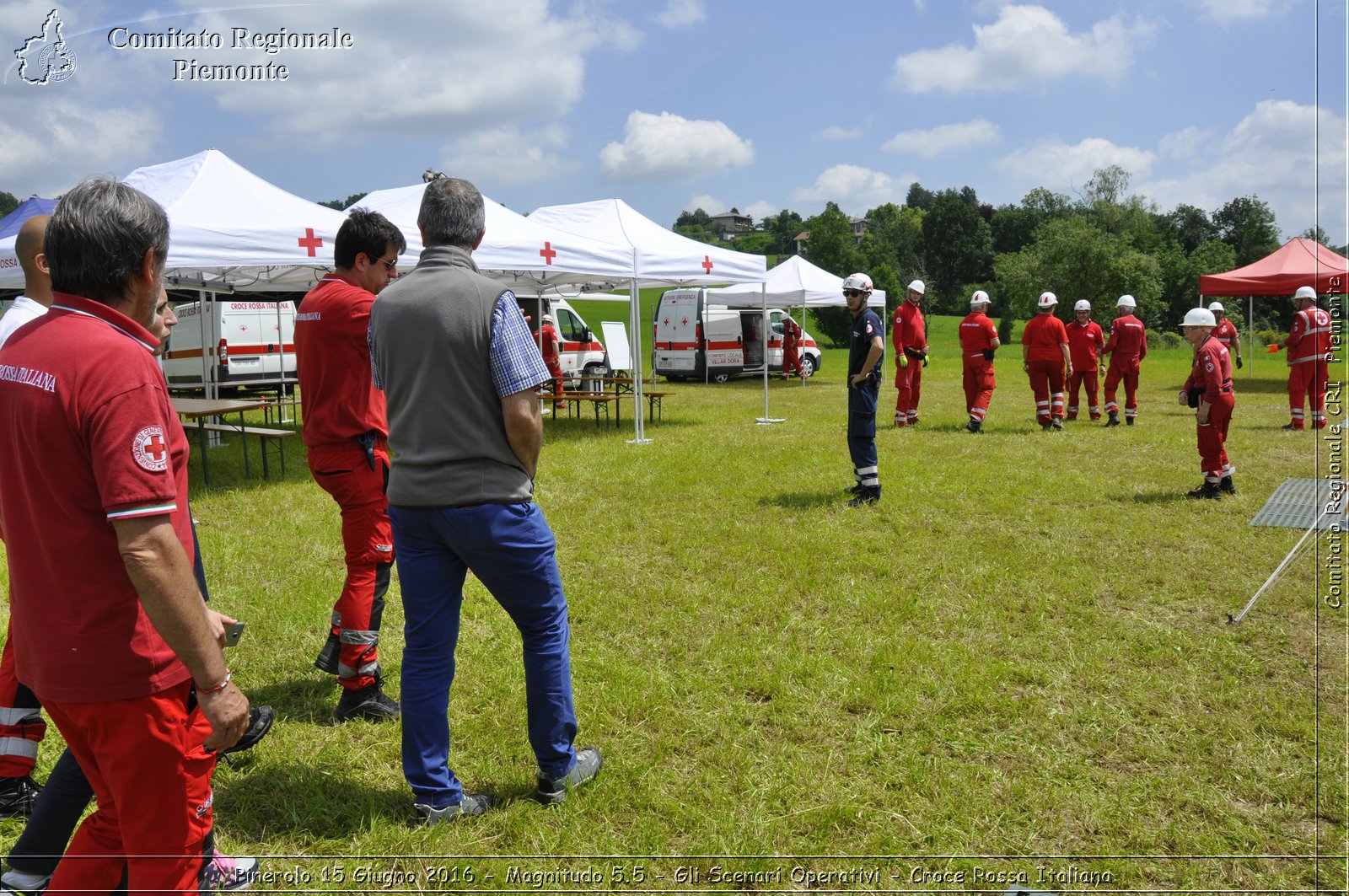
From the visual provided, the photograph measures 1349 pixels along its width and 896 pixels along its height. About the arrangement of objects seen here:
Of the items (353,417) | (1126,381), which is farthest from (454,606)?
(1126,381)

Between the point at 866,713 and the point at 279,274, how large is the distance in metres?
11.7

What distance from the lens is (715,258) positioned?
13.2m

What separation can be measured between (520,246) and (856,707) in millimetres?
8117

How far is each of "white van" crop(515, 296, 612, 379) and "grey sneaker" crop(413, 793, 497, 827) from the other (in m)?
17.6

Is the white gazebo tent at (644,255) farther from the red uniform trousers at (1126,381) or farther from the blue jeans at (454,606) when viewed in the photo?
the blue jeans at (454,606)

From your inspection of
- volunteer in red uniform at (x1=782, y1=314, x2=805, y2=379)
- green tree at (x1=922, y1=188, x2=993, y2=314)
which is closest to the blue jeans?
volunteer in red uniform at (x1=782, y1=314, x2=805, y2=379)

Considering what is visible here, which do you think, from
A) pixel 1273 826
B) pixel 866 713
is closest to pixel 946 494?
pixel 866 713

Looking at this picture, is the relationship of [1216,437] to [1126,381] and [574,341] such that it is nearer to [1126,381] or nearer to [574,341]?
[1126,381]

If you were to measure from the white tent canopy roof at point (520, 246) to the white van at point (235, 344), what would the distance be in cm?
959

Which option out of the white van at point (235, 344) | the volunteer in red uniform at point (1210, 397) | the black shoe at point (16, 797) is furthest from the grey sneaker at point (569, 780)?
the white van at point (235, 344)

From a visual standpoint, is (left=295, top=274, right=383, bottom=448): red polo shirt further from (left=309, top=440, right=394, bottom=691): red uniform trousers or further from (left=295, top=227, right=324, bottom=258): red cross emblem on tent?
(left=295, top=227, right=324, bottom=258): red cross emblem on tent

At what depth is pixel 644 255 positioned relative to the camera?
12406 millimetres

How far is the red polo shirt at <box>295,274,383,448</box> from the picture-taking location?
3.57 metres

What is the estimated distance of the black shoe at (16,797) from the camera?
304 cm
